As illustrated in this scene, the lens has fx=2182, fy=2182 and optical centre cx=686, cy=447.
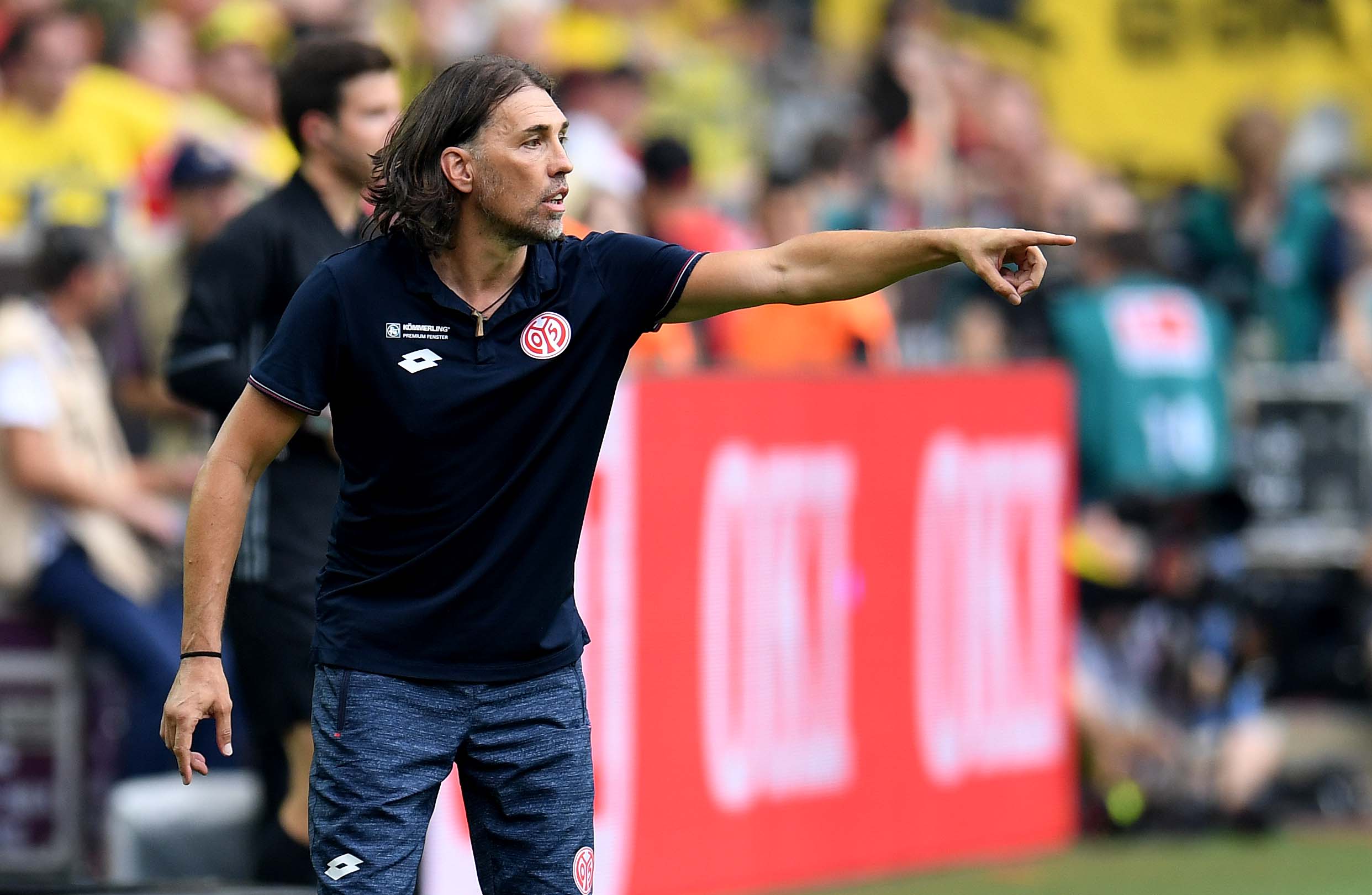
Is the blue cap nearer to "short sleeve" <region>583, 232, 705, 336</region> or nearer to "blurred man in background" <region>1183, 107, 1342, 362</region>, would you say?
"short sleeve" <region>583, 232, 705, 336</region>

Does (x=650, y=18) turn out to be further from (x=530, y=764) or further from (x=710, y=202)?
(x=530, y=764)

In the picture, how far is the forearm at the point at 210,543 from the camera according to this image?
13.5 feet

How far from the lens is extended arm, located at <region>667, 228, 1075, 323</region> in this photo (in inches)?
161

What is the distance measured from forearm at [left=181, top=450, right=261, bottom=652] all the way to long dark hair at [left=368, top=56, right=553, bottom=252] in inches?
22.6

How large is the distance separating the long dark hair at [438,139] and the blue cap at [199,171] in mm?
4445

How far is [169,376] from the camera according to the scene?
5.62 m

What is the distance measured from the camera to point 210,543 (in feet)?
13.5

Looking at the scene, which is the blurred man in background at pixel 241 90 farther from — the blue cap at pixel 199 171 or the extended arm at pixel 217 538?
the extended arm at pixel 217 538

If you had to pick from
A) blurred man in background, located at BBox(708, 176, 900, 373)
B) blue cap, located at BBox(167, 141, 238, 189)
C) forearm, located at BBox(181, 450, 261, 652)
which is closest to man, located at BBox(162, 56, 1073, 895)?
forearm, located at BBox(181, 450, 261, 652)

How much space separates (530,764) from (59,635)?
3886 mm

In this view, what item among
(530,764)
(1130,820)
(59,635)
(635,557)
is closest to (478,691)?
(530,764)

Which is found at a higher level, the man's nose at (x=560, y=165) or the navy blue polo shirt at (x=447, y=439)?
the man's nose at (x=560, y=165)

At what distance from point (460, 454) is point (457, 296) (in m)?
0.31

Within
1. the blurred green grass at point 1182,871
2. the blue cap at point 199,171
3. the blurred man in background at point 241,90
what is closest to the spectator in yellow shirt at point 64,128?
the blurred man in background at point 241,90
